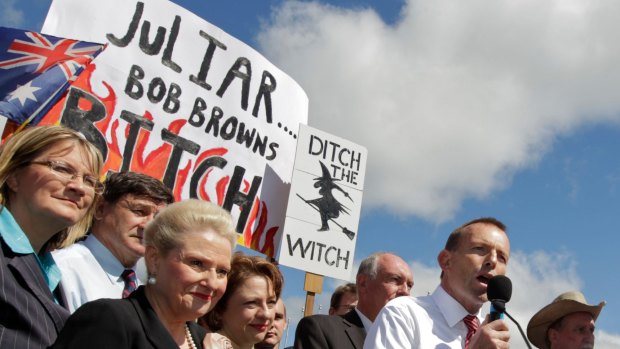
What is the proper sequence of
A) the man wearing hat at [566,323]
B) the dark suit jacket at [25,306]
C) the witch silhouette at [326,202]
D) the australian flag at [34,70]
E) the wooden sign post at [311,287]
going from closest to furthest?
the dark suit jacket at [25,306], the australian flag at [34,70], the man wearing hat at [566,323], the wooden sign post at [311,287], the witch silhouette at [326,202]

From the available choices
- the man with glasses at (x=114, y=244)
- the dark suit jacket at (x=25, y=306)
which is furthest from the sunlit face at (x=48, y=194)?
the man with glasses at (x=114, y=244)

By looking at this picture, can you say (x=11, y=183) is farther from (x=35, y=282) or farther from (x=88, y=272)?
(x=88, y=272)

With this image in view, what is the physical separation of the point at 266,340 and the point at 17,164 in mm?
2081

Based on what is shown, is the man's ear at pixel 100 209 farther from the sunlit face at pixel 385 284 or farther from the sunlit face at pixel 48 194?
the sunlit face at pixel 385 284

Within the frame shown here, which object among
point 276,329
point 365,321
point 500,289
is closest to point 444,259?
point 500,289

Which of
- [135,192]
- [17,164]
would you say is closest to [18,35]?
[135,192]

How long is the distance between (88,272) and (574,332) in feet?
12.2

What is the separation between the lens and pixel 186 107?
564cm

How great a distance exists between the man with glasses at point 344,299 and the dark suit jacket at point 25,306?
4.08 metres

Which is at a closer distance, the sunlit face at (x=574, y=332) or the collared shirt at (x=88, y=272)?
the collared shirt at (x=88, y=272)

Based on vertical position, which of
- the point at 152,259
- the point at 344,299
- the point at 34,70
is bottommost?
the point at 152,259

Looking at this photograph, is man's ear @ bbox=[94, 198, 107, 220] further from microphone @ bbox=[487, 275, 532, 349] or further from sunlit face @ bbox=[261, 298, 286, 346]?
microphone @ bbox=[487, 275, 532, 349]

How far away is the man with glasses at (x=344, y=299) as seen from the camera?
20.6 feet

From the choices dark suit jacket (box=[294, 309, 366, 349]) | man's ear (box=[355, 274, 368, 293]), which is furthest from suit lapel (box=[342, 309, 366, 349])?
man's ear (box=[355, 274, 368, 293])
